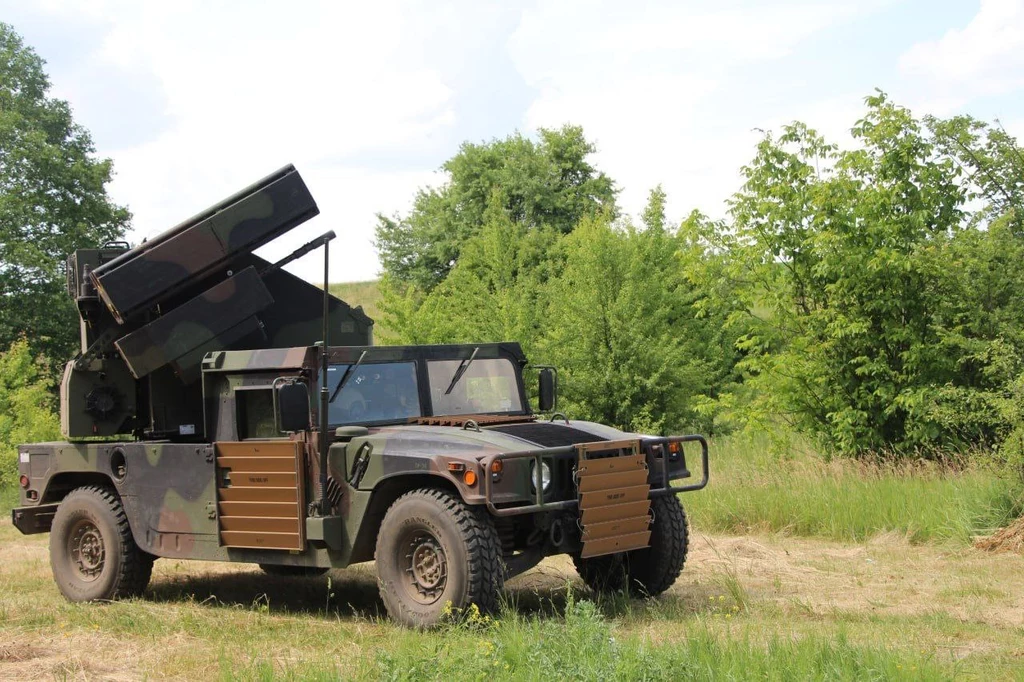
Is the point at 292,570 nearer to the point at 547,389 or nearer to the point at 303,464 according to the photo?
the point at 303,464

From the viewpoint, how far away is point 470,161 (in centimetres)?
4741

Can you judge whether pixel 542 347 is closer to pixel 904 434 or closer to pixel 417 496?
pixel 904 434

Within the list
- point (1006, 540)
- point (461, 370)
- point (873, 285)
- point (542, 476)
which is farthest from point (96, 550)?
point (873, 285)

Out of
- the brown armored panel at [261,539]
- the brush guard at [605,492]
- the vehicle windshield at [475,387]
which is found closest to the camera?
the brush guard at [605,492]

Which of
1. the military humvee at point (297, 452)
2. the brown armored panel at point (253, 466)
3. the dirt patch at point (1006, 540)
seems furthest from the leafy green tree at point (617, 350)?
the brown armored panel at point (253, 466)

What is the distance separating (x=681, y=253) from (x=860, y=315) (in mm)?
3137

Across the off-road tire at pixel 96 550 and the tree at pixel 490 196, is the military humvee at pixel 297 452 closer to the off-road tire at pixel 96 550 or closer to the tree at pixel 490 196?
the off-road tire at pixel 96 550

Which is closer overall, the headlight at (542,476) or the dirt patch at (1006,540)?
the headlight at (542,476)

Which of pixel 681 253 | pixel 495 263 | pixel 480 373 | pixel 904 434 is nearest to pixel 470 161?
pixel 495 263

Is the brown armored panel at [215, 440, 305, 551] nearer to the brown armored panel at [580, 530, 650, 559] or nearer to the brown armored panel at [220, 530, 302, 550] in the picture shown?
the brown armored panel at [220, 530, 302, 550]

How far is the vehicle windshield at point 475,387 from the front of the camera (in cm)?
870

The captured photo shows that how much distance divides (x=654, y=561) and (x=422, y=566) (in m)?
1.84

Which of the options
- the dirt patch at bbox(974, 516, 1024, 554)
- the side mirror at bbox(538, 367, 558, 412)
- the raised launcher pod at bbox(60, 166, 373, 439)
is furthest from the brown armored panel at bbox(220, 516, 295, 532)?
the dirt patch at bbox(974, 516, 1024, 554)

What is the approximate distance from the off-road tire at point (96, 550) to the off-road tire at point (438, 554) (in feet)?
8.77
